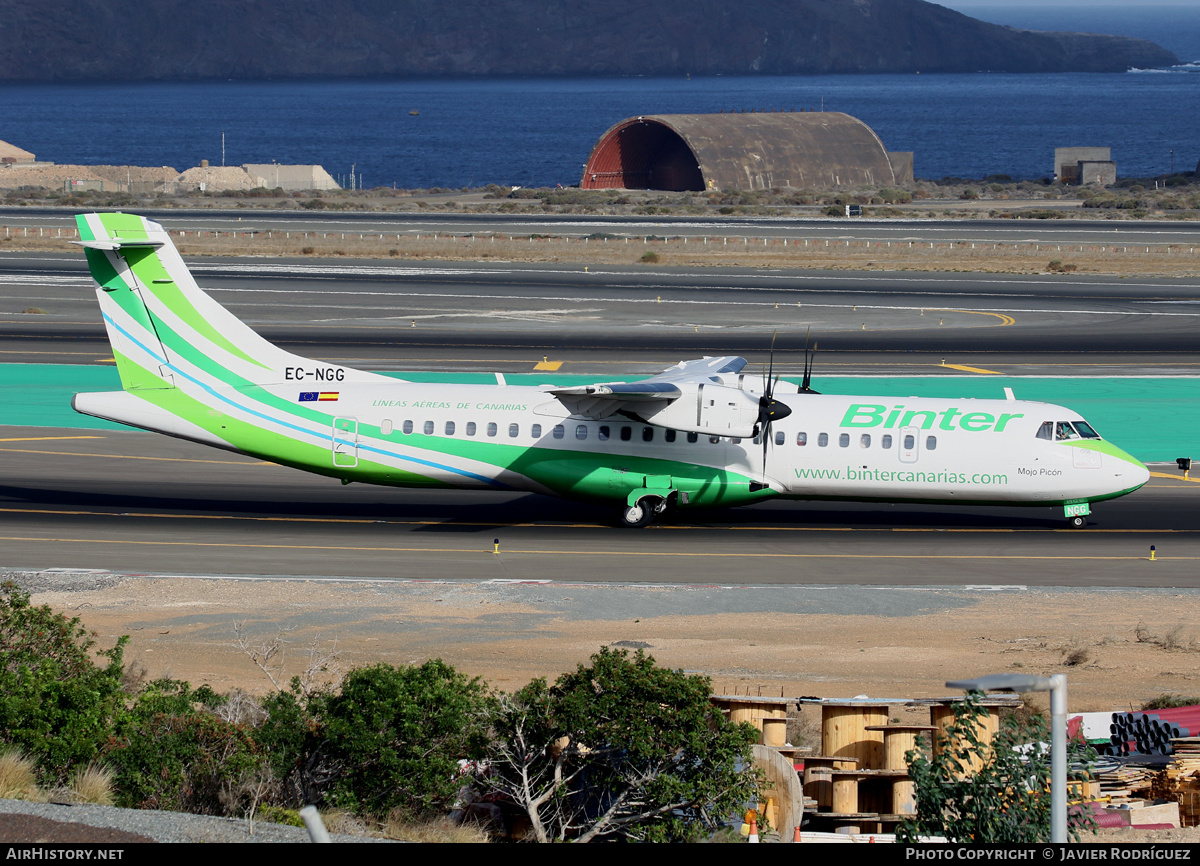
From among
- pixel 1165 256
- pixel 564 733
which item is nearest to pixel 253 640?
pixel 564 733

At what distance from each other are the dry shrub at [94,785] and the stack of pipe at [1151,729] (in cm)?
1373

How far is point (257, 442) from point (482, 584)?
298 inches

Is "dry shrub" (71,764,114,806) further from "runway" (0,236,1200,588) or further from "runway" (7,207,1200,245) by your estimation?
"runway" (7,207,1200,245)

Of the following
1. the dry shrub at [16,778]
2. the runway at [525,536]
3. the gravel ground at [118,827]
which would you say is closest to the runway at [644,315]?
the runway at [525,536]

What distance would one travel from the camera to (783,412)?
31062 millimetres

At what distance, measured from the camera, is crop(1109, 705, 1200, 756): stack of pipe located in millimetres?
18625

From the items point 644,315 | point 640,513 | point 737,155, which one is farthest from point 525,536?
point 737,155

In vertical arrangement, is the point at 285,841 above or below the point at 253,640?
below

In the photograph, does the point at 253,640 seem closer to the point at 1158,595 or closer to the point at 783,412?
the point at 783,412

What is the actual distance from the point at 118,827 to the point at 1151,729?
13791 mm

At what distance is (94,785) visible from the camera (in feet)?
52.2

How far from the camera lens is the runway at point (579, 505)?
30156 mm

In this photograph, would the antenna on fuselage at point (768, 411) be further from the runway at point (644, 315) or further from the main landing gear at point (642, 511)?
the runway at point (644, 315)

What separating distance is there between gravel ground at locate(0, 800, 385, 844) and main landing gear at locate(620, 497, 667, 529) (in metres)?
18.8
